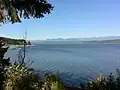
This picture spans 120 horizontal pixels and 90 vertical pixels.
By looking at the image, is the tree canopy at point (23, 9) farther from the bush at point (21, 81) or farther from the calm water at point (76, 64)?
the calm water at point (76, 64)

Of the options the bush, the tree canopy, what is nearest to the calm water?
the tree canopy

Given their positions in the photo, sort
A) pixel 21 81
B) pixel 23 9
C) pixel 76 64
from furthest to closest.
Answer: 1. pixel 76 64
2. pixel 23 9
3. pixel 21 81

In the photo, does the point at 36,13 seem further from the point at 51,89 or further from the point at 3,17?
the point at 51,89

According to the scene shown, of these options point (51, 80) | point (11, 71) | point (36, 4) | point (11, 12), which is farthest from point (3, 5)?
point (51, 80)

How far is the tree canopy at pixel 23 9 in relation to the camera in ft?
32.8

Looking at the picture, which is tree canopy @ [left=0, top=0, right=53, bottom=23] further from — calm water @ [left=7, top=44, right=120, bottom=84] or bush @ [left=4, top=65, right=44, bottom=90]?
calm water @ [left=7, top=44, right=120, bottom=84]

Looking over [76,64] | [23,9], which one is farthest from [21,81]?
[76,64]

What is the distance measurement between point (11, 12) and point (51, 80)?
11.2ft

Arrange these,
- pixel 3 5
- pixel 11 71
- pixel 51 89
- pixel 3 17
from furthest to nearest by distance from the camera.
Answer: pixel 3 17 → pixel 3 5 → pixel 11 71 → pixel 51 89

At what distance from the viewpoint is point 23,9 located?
34.2 feet

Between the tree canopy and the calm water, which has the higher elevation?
the tree canopy

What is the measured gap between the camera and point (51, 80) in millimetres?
7973

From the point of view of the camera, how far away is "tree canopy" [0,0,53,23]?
10.0 metres

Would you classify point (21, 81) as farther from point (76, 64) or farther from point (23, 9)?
point (76, 64)
